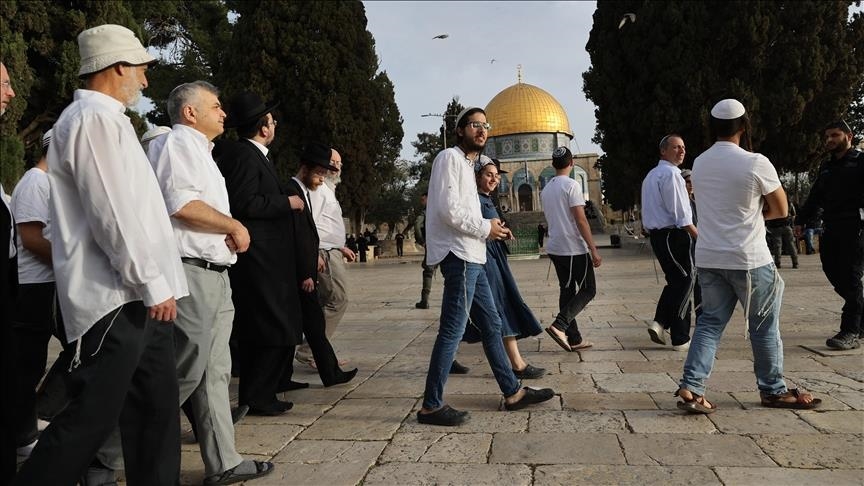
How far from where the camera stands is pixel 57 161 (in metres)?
2.32

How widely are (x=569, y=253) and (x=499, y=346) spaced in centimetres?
240

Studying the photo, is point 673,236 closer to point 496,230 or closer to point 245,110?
point 496,230

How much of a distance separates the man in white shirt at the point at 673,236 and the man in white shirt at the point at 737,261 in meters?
1.75

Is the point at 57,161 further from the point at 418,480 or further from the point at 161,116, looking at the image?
the point at 161,116

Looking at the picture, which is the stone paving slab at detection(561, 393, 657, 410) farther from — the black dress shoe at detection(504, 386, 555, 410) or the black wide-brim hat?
the black wide-brim hat

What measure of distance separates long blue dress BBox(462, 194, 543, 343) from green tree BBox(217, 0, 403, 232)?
74.5 feet

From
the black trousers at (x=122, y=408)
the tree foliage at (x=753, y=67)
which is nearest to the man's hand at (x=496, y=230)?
the black trousers at (x=122, y=408)

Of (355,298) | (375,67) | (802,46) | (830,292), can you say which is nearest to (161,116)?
(375,67)

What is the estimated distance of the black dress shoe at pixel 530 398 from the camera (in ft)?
13.0

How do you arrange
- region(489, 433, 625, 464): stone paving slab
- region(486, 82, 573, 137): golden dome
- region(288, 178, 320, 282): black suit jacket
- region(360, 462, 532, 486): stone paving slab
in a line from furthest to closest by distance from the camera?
region(486, 82, 573, 137): golden dome, region(288, 178, 320, 282): black suit jacket, region(489, 433, 625, 464): stone paving slab, region(360, 462, 532, 486): stone paving slab

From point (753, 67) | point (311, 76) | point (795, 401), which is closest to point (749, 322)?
point (795, 401)

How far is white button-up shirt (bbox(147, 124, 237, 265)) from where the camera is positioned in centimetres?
296

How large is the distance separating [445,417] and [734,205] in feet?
6.64

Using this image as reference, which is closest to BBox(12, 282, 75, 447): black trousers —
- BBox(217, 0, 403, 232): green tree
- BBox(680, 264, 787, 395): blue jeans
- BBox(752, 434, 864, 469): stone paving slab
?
BBox(680, 264, 787, 395): blue jeans
